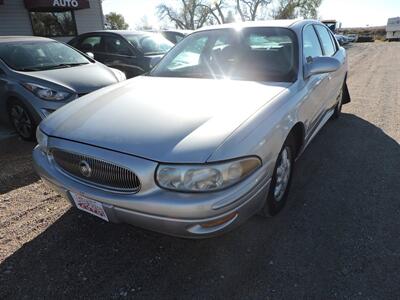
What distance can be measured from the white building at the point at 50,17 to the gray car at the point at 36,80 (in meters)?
7.82

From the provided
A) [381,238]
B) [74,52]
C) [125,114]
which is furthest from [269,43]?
[74,52]

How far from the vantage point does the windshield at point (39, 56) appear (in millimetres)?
4906

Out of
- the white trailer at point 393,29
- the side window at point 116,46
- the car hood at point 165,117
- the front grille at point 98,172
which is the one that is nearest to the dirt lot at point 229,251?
the front grille at point 98,172

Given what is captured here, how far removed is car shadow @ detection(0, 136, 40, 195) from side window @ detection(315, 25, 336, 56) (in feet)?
12.3

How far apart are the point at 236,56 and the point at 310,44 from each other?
0.89 m

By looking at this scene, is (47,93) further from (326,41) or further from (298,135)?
(326,41)

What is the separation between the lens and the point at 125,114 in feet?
7.93

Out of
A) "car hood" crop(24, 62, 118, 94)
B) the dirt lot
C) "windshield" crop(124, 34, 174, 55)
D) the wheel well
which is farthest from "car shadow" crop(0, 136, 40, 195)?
"windshield" crop(124, 34, 174, 55)

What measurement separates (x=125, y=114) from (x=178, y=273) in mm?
1196

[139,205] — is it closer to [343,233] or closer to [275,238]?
[275,238]

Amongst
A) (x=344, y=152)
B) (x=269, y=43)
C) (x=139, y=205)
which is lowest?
(x=344, y=152)

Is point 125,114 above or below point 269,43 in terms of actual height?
below

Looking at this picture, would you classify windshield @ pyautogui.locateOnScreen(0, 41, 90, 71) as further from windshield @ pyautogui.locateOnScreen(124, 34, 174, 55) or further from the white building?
the white building

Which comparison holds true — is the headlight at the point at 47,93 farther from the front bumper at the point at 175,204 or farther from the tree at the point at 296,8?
the tree at the point at 296,8
